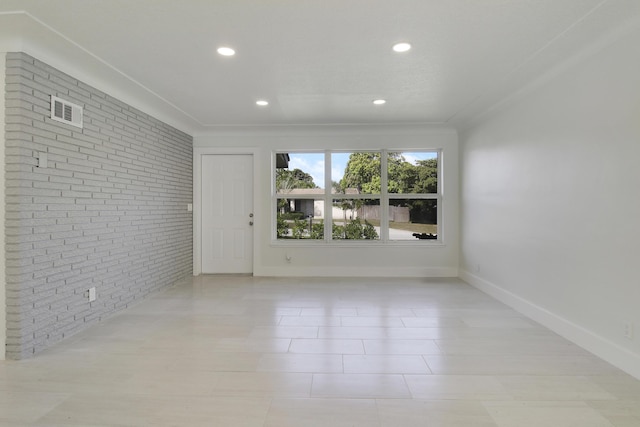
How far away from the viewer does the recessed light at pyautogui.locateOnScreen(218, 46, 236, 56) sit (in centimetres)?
279

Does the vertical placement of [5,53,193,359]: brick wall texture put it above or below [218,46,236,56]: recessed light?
below

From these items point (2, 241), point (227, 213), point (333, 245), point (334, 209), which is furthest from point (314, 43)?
point (227, 213)

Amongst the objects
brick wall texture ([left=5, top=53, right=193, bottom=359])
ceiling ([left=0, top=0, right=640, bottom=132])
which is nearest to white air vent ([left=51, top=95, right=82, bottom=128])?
brick wall texture ([left=5, top=53, right=193, bottom=359])

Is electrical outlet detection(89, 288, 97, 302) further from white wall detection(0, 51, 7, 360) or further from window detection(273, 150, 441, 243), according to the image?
window detection(273, 150, 441, 243)

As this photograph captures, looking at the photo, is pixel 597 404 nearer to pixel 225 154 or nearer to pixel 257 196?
pixel 257 196

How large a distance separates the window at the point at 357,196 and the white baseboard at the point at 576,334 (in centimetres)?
178

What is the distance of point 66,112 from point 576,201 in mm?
4553

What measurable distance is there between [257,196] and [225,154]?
91cm

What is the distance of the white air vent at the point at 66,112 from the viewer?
295 cm

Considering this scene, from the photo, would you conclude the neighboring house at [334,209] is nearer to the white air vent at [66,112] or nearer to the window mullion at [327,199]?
the window mullion at [327,199]

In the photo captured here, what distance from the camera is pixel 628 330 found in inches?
95.2

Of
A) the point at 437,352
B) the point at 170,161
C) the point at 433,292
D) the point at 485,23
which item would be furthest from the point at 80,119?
the point at 433,292

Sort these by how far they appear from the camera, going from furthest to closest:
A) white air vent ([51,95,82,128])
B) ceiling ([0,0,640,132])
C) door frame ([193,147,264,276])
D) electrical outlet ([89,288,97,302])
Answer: door frame ([193,147,264,276]) < electrical outlet ([89,288,97,302]) < white air vent ([51,95,82,128]) < ceiling ([0,0,640,132])

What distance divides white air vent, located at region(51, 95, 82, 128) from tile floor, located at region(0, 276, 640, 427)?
195cm
